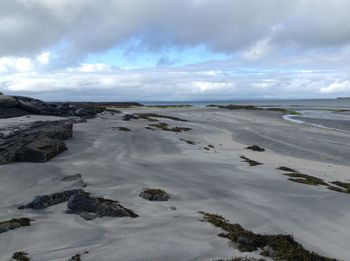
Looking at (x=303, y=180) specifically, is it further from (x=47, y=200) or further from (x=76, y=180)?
(x=47, y=200)

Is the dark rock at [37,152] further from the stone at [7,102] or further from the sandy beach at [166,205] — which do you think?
the stone at [7,102]

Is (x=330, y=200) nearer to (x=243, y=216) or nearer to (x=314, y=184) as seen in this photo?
(x=314, y=184)

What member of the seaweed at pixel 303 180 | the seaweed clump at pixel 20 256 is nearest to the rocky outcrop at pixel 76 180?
the seaweed clump at pixel 20 256

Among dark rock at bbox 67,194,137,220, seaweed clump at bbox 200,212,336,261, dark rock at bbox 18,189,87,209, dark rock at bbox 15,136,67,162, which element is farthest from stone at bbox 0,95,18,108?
seaweed clump at bbox 200,212,336,261

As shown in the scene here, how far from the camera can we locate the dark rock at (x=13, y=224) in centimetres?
A: 843

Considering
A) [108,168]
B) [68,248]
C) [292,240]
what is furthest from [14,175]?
[292,240]

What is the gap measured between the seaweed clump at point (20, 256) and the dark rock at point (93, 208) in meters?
2.11

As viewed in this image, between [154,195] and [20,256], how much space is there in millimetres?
4781

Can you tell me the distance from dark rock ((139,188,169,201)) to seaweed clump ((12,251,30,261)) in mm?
4517

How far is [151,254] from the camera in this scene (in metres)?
7.16

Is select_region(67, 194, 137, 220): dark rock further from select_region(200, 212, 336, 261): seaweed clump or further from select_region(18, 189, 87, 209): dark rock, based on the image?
select_region(200, 212, 336, 261): seaweed clump

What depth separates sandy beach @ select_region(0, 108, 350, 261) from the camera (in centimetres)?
761

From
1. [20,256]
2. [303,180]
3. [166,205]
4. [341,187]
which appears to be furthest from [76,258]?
[341,187]

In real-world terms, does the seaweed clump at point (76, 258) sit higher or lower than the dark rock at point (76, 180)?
higher
